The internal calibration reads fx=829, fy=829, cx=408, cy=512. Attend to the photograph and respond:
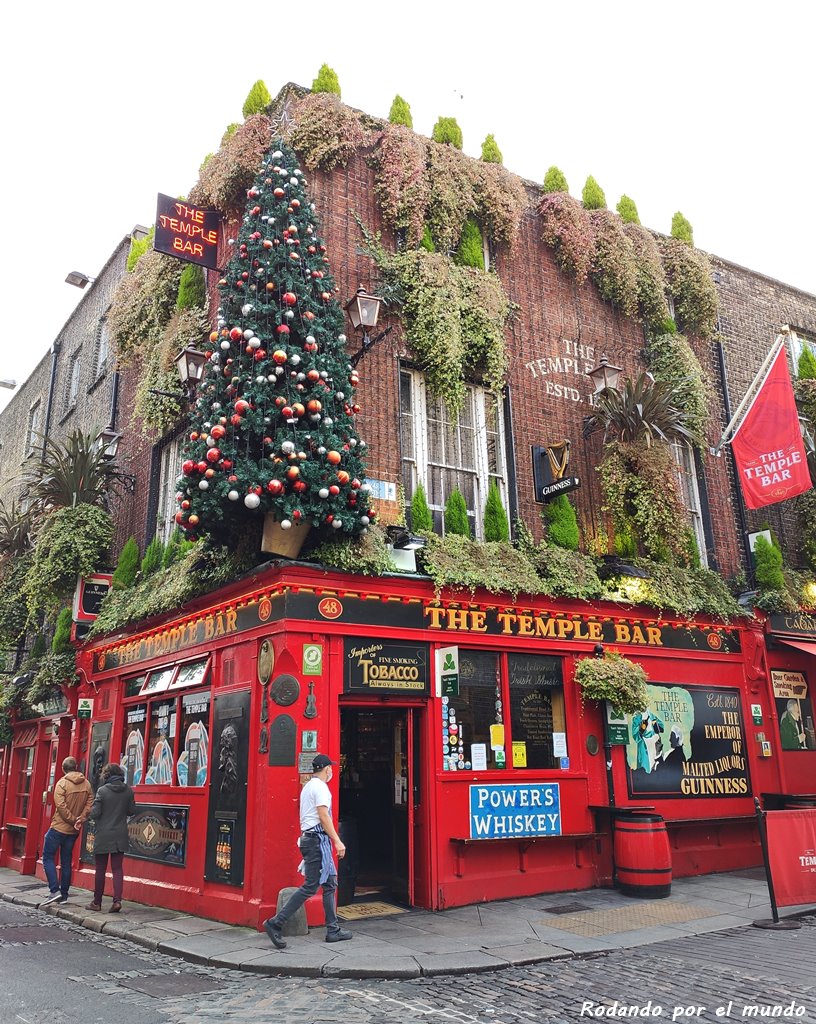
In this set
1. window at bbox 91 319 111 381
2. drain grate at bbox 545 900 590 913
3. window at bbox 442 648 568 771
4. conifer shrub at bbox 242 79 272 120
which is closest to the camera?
drain grate at bbox 545 900 590 913

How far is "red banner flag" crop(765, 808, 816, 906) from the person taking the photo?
8867mm

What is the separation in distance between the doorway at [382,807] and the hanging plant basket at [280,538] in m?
2.43

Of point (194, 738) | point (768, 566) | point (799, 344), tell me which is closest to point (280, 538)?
point (194, 738)

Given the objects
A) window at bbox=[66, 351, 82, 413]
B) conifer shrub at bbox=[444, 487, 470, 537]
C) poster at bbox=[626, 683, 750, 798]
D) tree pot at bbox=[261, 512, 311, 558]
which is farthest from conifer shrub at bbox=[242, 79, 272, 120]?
poster at bbox=[626, 683, 750, 798]

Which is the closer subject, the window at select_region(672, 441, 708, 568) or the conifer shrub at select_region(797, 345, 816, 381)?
the window at select_region(672, 441, 708, 568)

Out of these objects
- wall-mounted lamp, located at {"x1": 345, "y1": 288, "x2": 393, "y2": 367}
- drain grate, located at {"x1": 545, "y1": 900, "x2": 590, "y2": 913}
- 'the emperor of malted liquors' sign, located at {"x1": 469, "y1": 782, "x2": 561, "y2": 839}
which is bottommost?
drain grate, located at {"x1": 545, "y1": 900, "x2": 590, "y2": 913}

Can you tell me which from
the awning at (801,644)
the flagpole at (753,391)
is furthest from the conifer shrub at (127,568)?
the awning at (801,644)

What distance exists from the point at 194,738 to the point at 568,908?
528 centimetres

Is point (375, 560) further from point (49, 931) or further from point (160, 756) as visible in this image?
point (49, 931)

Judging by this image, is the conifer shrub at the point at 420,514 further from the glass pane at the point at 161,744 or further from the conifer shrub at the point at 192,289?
the conifer shrub at the point at 192,289

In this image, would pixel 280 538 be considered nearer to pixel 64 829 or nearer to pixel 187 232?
pixel 64 829

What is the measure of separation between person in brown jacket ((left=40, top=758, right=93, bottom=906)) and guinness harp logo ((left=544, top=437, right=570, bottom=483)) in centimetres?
834

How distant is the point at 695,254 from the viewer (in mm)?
16047

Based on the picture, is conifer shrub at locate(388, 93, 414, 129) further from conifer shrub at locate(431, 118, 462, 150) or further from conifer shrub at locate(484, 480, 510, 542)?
conifer shrub at locate(484, 480, 510, 542)
